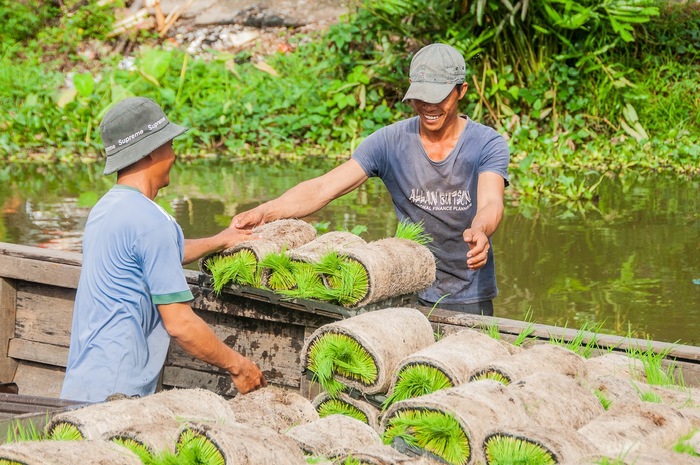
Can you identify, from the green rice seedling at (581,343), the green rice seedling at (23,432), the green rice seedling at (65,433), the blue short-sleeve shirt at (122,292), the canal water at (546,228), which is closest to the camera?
the green rice seedling at (65,433)

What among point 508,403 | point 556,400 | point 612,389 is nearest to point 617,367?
point 612,389

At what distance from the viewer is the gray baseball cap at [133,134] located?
12.4ft

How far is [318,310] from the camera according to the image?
425 centimetres

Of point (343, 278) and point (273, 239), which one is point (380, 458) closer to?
point (343, 278)

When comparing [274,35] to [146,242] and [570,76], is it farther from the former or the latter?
[146,242]

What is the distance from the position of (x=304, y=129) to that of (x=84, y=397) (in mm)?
10593

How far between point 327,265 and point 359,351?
1.94 feet

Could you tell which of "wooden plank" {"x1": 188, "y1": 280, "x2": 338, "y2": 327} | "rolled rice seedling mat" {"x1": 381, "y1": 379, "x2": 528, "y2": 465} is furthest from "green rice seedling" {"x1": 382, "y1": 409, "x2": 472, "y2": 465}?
"wooden plank" {"x1": 188, "y1": 280, "x2": 338, "y2": 327}

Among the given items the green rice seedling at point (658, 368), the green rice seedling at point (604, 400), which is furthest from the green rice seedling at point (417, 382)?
the green rice seedling at point (658, 368)

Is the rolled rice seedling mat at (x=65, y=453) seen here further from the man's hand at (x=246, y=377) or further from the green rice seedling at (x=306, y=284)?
the green rice seedling at (x=306, y=284)

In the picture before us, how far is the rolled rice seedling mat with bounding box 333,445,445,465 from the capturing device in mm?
2884

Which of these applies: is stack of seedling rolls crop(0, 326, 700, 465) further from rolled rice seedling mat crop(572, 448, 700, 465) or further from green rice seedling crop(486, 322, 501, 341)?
green rice seedling crop(486, 322, 501, 341)

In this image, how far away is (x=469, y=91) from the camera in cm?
1316

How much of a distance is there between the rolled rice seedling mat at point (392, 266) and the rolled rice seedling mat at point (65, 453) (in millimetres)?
1494
